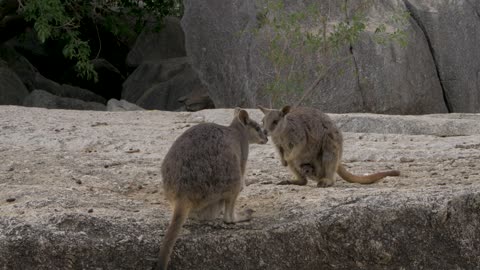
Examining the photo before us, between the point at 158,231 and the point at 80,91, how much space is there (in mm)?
13956

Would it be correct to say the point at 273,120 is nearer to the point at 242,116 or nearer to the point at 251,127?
the point at 251,127

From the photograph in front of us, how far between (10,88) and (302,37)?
22.0 feet

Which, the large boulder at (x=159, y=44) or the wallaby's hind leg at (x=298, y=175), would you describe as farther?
the large boulder at (x=159, y=44)

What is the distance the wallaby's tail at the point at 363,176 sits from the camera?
6766mm

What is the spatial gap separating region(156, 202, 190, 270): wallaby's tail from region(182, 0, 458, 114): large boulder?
8.66 m

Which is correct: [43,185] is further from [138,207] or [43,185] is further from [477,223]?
[477,223]

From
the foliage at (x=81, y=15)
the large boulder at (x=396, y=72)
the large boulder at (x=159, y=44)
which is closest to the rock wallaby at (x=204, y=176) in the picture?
the foliage at (x=81, y=15)

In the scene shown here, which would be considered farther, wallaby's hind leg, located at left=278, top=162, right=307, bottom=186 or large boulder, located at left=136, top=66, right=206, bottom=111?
large boulder, located at left=136, top=66, right=206, bottom=111

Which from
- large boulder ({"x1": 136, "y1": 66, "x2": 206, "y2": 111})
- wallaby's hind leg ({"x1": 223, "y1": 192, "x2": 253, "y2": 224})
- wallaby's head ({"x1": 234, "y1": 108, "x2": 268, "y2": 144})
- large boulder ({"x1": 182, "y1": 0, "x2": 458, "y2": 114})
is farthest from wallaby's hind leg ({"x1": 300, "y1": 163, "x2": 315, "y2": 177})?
large boulder ({"x1": 136, "y1": 66, "x2": 206, "y2": 111})

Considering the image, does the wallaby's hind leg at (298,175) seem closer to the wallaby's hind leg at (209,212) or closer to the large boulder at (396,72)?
the wallaby's hind leg at (209,212)

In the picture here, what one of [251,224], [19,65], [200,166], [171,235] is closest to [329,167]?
[251,224]

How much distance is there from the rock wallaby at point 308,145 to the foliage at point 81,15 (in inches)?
286

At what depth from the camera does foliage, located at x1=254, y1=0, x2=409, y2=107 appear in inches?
510

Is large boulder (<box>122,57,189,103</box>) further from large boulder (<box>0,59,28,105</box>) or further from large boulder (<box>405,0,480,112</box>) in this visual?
large boulder (<box>405,0,480,112</box>)
